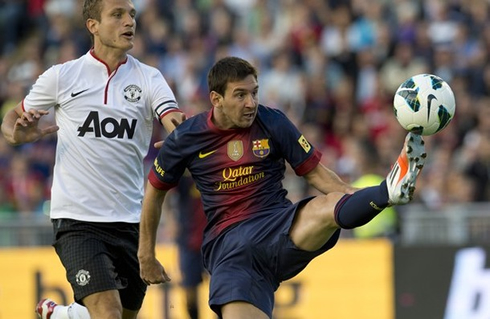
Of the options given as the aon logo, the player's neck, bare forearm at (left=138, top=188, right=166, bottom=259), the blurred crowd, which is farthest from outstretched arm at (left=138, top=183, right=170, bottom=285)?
the blurred crowd

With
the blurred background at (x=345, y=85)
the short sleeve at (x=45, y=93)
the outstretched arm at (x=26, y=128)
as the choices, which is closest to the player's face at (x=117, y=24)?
the short sleeve at (x=45, y=93)

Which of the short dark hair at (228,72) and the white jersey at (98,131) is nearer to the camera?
the short dark hair at (228,72)

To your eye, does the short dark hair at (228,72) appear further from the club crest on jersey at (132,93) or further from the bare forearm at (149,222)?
the bare forearm at (149,222)

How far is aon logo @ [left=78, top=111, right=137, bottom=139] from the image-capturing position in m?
8.05

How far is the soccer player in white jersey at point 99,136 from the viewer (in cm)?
802

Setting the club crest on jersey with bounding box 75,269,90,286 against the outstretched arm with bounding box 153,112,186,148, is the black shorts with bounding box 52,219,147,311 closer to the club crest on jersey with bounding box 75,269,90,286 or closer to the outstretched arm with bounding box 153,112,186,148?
the club crest on jersey with bounding box 75,269,90,286

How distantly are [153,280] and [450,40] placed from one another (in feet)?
31.2

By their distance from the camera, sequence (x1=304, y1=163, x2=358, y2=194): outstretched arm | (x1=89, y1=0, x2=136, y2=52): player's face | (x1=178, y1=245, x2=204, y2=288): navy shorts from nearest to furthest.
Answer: (x1=304, y1=163, x2=358, y2=194): outstretched arm → (x1=89, y1=0, x2=136, y2=52): player's face → (x1=178, y1=245, x2=204, y2=288): navy shorts

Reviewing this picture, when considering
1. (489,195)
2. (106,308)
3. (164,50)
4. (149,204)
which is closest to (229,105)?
(149,204)

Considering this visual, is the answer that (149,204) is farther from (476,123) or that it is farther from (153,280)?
(476,123)

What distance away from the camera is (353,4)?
17.5 meters

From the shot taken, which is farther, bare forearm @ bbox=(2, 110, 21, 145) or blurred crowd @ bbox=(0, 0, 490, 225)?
blurred crowd @ bbox=(0, 0, 490, 225)

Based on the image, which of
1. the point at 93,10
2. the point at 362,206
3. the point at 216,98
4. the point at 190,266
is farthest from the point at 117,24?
the point at 190,266

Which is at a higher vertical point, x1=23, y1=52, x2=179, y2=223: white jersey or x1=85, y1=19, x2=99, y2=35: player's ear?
x1=85, y1=19, x2=99, y2=35: player's ear
